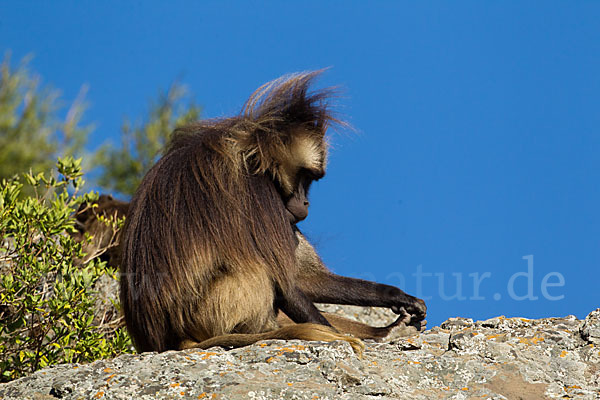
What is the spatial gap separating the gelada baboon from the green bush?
0.88 m

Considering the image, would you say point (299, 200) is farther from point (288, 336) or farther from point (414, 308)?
point (288, 336)

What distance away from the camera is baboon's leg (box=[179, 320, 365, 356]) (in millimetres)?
4113

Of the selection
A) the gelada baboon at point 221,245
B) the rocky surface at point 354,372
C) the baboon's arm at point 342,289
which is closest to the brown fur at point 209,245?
the gelada baboon at point 221,245

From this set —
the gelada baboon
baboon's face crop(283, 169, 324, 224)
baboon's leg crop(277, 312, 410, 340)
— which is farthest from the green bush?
baboon's face crop(283, 169, 324, 224)

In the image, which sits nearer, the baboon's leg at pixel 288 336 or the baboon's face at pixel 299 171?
the baboon's leg at pixel 288 336

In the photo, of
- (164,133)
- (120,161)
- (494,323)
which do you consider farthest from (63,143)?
(494,323)

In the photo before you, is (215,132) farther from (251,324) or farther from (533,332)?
(533,332)

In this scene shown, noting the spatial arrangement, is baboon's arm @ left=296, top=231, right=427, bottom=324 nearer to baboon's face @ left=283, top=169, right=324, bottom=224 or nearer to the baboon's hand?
the baboon's hand

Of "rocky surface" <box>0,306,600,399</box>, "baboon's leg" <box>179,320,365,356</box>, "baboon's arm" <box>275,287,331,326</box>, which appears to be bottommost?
"rocky surface" <box>0,306,600,399</box>

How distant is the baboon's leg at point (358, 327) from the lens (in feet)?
17.0

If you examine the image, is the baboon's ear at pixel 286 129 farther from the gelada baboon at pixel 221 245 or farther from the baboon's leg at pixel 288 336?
the baboon's leg at pixel 288 336

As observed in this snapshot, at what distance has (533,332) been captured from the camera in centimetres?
420

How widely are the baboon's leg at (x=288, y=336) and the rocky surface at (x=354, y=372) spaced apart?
21 centimetres

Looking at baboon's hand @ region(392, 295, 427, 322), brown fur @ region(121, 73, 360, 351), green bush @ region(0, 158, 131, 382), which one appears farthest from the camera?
green bush @ region(0, 158, 131, 382)
